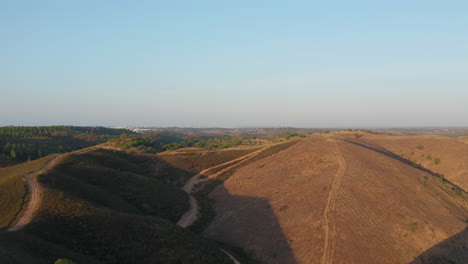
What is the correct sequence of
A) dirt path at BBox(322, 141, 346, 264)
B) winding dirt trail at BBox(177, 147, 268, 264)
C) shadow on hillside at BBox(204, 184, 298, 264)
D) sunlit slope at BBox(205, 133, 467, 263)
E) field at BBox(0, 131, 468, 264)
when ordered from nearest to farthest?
field at BBox(0, 131, 468, 264), dirt path at BBox(322, 141, 346, 264), sunlit slope at BBox(205, 133, 467, 263), shadow on hillside at BBox(204, 184, 298, 264), winding dirt trail at BBox(177, 147, 268, 264)

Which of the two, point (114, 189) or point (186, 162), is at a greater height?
point (186, 162)

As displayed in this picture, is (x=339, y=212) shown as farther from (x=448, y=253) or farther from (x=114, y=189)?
(x=114, y=189)

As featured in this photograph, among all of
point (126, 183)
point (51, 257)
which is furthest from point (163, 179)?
point (51, 257)

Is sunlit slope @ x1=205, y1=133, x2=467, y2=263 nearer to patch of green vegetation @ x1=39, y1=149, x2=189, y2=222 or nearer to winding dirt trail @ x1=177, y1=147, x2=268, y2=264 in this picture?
winding dirt trail @ x1=177, y1=147, x2=268, y2=264

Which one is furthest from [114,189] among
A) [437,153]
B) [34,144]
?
[34,144]

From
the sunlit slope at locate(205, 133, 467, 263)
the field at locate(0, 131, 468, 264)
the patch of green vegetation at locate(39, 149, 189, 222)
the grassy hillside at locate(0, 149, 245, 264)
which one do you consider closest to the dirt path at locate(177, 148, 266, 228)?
the field at locate(0, 131, 468, 264)

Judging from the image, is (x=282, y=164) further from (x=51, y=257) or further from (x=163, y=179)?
(x=51, y=257)
